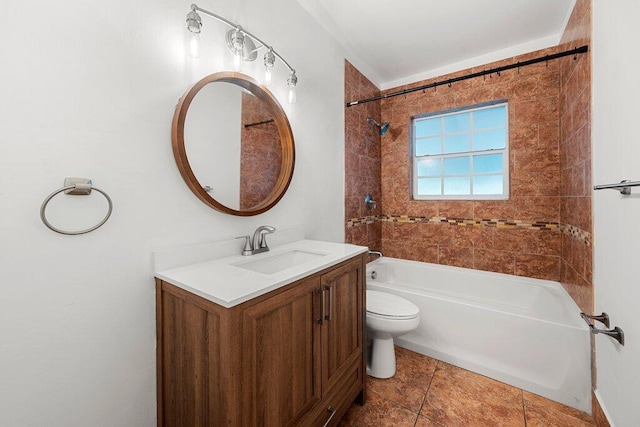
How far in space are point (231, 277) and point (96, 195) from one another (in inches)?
22.3

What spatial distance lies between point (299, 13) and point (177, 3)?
99cm

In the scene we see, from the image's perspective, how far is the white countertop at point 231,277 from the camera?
831mm

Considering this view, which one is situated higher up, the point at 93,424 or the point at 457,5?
the point at 457,5

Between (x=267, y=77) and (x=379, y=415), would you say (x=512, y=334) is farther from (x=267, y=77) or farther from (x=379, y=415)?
(x=267, y=77)

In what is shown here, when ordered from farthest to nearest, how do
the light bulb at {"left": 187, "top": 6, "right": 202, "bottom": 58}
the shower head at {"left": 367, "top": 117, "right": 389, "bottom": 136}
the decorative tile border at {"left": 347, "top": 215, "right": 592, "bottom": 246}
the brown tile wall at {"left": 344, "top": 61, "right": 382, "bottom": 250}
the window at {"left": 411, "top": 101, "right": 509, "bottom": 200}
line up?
the shower head at {"left": 367, "top": 117, "right": 389, "bottom": 136} < the window at {"left": 411, "top": 101, "right": 509, "bottom": 200} < the brown tile wall at {"left": 344, "top": 61, "right": 382, "bottom": 250} < the decorative tile border at {"left": 347, "top": 215, "right": 592, "bottom": 246} < the light bulb at {"left": 187, "top": 6, "right": 202, "bottom": 58}

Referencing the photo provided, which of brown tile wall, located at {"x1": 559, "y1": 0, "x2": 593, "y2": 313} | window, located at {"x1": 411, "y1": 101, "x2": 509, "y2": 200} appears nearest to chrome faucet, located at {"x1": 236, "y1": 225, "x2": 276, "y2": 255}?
brown tile wall, located at {"x1": 559, "y1": 0, "x2": 593, "y2": 313}

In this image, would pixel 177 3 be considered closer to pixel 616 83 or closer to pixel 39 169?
pixel 39 169

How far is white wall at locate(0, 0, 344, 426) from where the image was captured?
2.55 ft

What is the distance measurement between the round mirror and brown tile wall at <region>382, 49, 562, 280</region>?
1.83 meters

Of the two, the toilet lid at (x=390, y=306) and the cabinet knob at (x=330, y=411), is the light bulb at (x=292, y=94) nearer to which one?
the toilet lid at (x=390, y=306)

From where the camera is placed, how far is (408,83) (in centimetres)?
296

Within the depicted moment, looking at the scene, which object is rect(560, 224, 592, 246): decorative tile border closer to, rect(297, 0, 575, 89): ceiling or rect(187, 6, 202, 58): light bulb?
rect(297, 0, 575, 89): ceiling

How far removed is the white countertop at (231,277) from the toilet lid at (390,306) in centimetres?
62

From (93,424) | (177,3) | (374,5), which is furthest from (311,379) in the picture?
(374,5)
